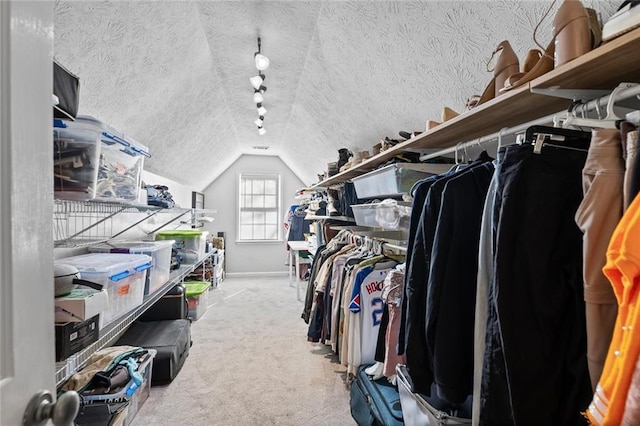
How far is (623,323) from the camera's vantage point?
0.55 metres

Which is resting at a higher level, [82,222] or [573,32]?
[573,32]

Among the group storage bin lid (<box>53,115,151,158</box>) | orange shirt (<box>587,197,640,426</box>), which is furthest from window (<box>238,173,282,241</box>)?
orange shirt (<box>587,197,640,426</box>)

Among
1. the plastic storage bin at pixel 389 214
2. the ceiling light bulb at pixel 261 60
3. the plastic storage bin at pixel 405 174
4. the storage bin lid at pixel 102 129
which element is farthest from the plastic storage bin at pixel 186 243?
the plastic storage bin at pixel 405 174

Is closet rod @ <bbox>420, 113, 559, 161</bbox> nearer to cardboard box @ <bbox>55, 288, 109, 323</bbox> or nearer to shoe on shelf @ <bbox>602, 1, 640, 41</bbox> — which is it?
shoe on shelf @ <bbox>602, 1, 640, 41</bbox>

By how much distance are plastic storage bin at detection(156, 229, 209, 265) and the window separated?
357 centimetres

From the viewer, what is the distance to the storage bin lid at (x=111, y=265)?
4.09 ft

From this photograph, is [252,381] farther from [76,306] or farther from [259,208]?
[259,208]

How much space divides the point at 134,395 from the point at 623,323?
7.57 feet

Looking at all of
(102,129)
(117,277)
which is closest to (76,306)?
(117,277)

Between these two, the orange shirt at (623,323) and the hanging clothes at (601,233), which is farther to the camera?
the hanging clothes at (601,233)

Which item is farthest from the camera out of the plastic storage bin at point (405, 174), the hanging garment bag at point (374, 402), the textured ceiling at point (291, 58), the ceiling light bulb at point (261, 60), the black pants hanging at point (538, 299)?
the ceiling light bulb at point (261, 60)

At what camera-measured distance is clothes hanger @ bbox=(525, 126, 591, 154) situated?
0.79m

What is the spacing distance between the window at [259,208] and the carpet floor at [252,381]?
293cm

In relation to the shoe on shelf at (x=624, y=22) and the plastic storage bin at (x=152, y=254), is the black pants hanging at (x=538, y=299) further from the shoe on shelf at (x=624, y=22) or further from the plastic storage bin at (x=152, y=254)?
the plastic storage bin at (x=152, y=254)
